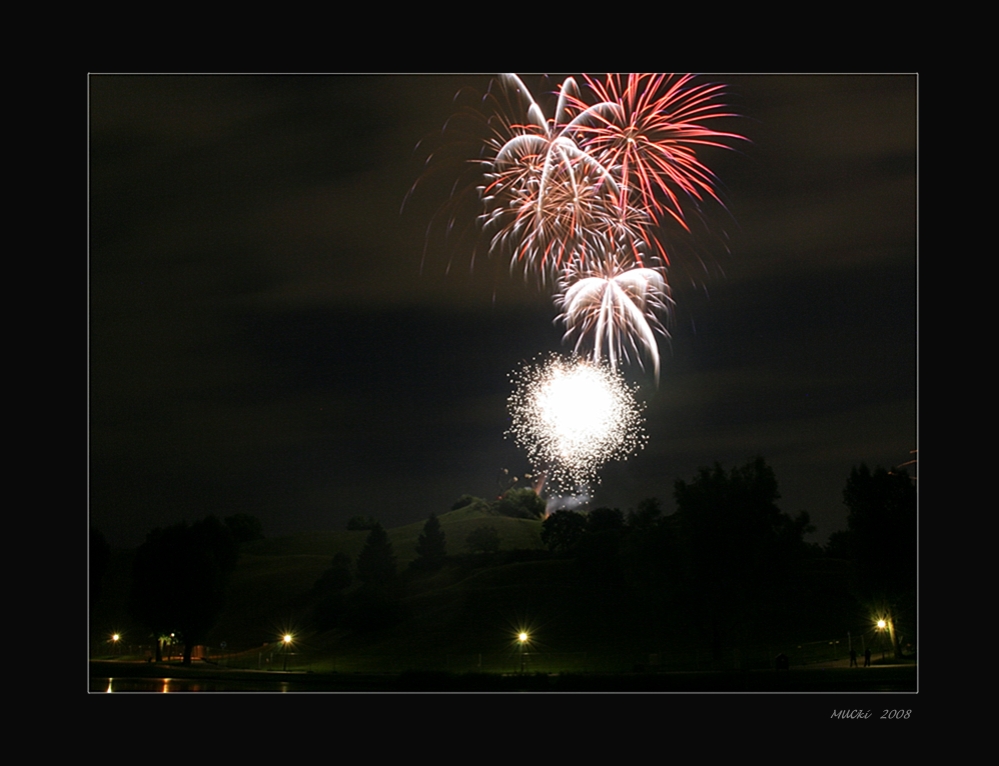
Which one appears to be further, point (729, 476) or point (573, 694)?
point (729, 476)

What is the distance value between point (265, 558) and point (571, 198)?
30.9 ft

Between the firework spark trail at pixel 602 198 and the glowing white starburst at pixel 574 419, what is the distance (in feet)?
1.75

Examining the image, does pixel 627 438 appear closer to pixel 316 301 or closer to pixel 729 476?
pixel 729 476

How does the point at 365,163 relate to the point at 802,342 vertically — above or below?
above

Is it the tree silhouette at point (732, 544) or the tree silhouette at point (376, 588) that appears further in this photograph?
the tree silhouette at point (376, 588)

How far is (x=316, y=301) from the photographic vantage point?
20.9 metres

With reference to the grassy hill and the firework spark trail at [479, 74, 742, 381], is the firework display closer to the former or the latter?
the firework spark trail at [479, 74, 742, 381]

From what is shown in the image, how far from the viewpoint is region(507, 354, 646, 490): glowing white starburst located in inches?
806

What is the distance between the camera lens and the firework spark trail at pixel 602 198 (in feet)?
66.8

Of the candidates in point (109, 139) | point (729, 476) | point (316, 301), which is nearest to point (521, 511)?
point (729, 476)

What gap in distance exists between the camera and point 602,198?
20484 millimetres

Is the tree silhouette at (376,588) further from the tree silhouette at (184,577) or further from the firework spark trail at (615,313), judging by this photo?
the firework spark trail at (615,313)

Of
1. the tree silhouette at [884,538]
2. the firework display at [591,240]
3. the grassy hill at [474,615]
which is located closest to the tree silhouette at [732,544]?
the grassy hill at [474,615]

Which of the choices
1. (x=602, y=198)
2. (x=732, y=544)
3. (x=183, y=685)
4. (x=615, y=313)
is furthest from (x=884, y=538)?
(x=183, y=685)
